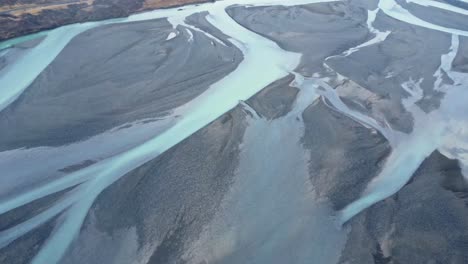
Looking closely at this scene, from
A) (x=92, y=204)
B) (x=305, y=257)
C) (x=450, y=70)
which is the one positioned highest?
(x=92, y=204)

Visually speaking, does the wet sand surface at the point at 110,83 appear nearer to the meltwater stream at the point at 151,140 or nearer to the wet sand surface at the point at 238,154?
the wet sand surface at the point at 238,154

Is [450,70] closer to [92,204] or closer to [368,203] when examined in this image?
[368,203]

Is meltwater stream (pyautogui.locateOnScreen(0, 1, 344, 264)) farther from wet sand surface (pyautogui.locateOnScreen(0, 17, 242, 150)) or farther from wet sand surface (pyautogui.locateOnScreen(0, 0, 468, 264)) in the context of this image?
wet sand surface (pyautogui.locateOnScreen(0, 17, 242, 150))

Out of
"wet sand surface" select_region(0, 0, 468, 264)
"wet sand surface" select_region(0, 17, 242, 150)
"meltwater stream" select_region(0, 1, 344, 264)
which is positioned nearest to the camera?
"wet sand surface" select_region(0, 0, 468, 264)

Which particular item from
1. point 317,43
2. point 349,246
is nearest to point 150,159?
point 349,246

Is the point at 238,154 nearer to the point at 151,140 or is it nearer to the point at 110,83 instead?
the point at 151,140

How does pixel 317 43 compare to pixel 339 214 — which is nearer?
pixel 339 214

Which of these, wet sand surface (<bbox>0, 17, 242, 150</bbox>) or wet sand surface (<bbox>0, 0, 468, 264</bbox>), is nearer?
wet sand surface (<bbox>0, 0, 468, 264</bbox>)

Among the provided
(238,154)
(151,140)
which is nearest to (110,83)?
(151,140)

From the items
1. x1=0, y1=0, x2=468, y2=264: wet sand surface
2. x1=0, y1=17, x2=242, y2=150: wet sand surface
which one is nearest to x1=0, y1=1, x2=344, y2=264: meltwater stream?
x1=0, y1=0, x2=468, y2=264: wet sand surface
